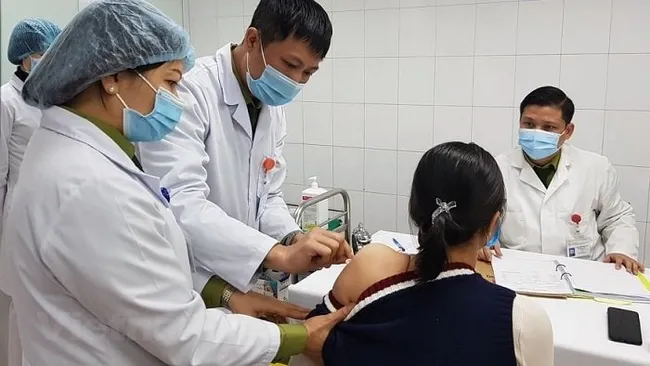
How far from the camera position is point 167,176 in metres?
1.38

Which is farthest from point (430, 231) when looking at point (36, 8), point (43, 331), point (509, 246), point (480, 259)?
point (36, 8)

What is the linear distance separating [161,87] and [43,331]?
48 cm

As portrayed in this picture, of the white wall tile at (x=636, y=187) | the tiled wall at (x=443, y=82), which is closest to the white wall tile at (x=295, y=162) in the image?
the tiled wall at (x=443, y=82)

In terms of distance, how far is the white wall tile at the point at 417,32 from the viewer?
9.99 ft

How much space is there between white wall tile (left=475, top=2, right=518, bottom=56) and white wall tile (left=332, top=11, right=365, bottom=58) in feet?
2.19

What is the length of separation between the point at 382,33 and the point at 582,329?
82.4 inches

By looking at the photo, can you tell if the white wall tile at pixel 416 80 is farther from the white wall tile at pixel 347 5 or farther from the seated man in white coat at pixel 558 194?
the seated man in white coat at pixel 558 194

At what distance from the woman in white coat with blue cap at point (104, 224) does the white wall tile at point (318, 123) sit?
239 centimetres

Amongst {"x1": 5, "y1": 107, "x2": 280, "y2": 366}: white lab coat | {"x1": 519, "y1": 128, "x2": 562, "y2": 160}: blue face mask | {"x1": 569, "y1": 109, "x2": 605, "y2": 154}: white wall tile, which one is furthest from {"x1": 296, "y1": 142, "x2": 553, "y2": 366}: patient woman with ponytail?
{"x1": 569, "y1": 109, "x2": 605, "y2": 154}: white wall tile

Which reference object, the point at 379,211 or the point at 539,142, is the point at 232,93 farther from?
the point at 379,211

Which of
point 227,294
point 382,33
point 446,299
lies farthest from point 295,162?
point 446,299

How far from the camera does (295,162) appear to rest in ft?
11.9

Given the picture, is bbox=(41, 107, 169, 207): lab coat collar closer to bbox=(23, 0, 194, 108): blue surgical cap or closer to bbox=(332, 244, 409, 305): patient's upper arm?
bbox=(23, 0, 194, 108): blue surgical cap

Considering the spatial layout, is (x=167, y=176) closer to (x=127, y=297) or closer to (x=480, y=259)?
(x=127, y=297)
